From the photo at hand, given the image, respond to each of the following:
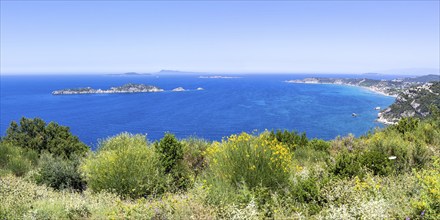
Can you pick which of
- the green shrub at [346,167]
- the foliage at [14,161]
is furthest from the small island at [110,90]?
the green shrub at [346,167]

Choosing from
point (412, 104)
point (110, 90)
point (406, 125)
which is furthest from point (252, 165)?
point (110, 90)

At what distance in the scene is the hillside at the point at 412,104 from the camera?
81375 mm

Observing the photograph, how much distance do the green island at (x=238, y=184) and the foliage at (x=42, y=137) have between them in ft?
30.5

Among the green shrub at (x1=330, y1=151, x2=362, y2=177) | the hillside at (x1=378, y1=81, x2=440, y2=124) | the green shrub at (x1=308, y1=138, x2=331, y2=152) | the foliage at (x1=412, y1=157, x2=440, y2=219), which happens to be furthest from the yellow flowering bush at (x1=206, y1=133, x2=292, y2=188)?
the hillside at (x1=378, y1=81, x2=440, y2=124)

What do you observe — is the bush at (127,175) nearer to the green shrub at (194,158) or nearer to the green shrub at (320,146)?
the green shrub at (194,158)

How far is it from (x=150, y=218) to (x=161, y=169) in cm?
429

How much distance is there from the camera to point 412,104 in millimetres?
88062

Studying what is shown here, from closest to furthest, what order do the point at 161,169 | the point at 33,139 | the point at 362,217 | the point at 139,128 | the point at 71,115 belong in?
the point at 362,217 → the point at 161,169 → the point at 33,139 → the point at 139,128 → the point at 71,115

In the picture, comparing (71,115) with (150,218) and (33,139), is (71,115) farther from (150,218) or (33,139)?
(150,218)

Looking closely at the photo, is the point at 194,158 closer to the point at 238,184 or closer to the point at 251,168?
the point at 251,168

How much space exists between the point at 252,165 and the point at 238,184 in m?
0.66

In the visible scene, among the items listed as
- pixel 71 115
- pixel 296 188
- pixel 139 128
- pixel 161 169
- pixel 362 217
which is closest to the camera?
pixel 362 217

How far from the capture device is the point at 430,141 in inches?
434

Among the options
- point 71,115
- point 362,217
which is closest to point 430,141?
point 362,217
